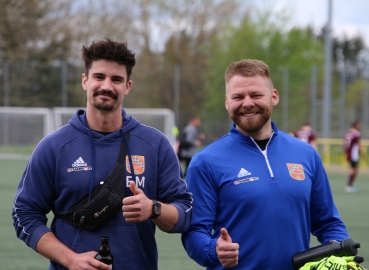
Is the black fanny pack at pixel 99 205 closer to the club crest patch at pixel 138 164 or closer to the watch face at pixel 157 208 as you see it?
the club crest patch at pixel 138 164

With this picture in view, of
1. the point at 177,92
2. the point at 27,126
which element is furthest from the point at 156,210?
the point at 177,92

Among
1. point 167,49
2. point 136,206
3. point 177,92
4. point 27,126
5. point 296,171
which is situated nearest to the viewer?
point 136,206

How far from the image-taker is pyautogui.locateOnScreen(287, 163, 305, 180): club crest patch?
367 centimetres

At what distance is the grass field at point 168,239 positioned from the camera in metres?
8.02

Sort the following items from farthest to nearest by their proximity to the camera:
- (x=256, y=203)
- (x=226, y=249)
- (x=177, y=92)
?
(x=177, y=92) → (x=256, y=203) → (x=226, y=249)

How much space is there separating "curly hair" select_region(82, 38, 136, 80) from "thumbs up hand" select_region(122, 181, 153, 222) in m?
0.69

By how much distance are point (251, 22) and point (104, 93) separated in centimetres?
3807

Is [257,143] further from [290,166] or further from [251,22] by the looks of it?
[251,22]

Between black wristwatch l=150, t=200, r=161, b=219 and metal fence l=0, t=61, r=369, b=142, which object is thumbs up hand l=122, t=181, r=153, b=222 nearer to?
black wristwatch l=150, t=200, r=161, b=219

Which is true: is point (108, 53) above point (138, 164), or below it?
above

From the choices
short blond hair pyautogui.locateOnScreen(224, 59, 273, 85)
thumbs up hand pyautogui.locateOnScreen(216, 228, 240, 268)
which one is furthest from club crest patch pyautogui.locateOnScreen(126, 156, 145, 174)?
short blond hair pyautogui.locateOnScreen(224, 59, 273, 85)

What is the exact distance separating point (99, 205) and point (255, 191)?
797mm

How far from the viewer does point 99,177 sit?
A: 3.47m

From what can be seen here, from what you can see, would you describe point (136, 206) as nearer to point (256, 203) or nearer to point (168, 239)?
point (256, 203)
